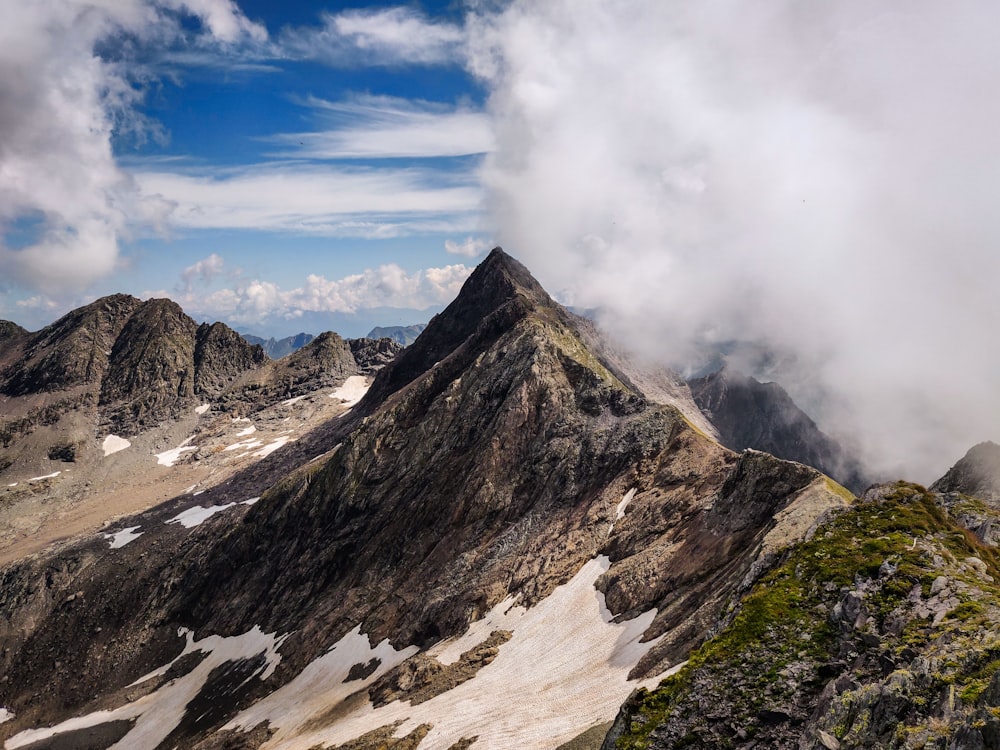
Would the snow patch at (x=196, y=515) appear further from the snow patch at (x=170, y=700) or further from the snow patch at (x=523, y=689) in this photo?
the snow patch at (x=523, y=689)

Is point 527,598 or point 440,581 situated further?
point 440,581

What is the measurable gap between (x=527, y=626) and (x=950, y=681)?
165 feet

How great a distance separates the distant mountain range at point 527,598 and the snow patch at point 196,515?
45.1 inches

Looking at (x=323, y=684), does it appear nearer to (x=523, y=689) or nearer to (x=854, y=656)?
(x=523, y=689)

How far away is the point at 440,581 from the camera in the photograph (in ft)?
274

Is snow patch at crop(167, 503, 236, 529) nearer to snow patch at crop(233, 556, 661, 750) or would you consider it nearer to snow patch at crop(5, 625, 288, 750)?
snow patch at crop(5, 625, 288, 750)

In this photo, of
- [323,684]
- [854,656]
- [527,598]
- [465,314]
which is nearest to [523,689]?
[527,598]

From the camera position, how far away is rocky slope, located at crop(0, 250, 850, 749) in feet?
172

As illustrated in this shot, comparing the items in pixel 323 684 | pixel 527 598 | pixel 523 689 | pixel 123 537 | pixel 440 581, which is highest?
pixel 123 537

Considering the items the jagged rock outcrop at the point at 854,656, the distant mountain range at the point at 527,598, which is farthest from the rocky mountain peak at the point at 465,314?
the jagged rock outcrop at the point at 854,656

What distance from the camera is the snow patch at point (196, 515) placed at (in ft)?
531

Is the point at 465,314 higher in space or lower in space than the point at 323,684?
higher

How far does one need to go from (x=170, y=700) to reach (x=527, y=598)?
249ft

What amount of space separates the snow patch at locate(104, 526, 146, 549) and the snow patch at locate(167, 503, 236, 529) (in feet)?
32.5
